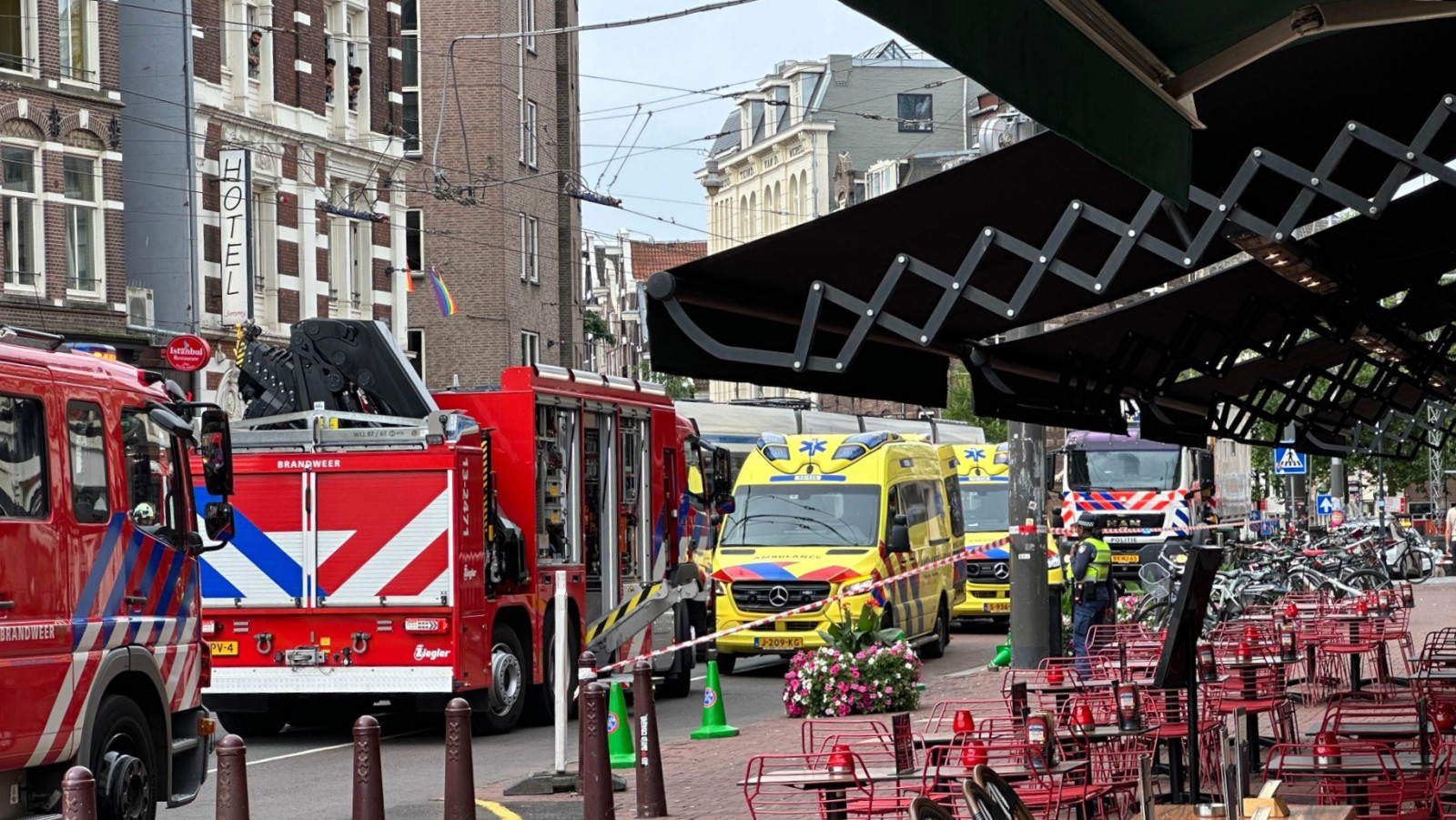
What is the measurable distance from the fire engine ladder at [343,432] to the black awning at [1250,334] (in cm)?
579

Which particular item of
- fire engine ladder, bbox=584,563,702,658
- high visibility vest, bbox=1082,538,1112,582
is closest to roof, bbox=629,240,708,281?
fire engine ladder, bbox=584,563,702,658

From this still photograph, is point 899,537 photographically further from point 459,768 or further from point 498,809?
point 459,768

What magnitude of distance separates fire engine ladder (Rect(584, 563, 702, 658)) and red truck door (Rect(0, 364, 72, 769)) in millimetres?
8437

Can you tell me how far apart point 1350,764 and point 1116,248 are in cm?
277

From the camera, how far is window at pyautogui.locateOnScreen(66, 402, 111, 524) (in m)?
10.5

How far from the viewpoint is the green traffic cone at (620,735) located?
1420 cm

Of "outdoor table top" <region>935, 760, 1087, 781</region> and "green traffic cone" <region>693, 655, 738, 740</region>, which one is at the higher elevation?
"outdoor table top" <region>935, 760, 1087, 781</region>

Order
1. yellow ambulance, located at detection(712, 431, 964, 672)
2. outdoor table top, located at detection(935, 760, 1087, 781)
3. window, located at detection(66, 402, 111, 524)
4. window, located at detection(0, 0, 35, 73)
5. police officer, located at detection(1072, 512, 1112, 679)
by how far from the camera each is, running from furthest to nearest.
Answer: window, located at detection(0, 0, 35, 73) < yellow ambulance, located at detection(712, 431, 964, 672) < police officer, located at detection(1072, 512, 1112, 679) < window, located at detection(66, 402, 111, 524) < outdoor table top, located at detection(935, 760, 1087, 781)

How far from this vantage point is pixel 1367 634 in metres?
15.0

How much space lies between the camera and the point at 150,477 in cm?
1151

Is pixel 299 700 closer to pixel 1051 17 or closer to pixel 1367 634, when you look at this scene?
Result: pixel 1367 634

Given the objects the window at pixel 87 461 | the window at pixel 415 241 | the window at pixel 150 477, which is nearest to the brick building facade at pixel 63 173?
the window at pixel 415 241

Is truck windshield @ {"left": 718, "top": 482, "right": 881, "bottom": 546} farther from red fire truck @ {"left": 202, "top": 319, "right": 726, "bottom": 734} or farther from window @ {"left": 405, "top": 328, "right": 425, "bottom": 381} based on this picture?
window @ {"left": 405, "top": 328, "right": 425, "bottom": 381}

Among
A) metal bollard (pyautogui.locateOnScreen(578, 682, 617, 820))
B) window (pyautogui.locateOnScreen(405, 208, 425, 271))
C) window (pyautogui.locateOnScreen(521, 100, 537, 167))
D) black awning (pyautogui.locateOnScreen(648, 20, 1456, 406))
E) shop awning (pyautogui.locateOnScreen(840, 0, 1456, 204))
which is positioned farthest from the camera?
window (pyautogui.locateOnScreen(521, 100, 537, 167))
